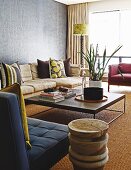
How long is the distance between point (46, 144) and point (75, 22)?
556 centimetres

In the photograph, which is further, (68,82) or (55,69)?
(55,69)

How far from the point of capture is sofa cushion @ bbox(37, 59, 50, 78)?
16.1 ft

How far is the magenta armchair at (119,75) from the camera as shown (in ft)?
16.5

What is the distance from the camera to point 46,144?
150 centimetres

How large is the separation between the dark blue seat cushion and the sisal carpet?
0.36 m

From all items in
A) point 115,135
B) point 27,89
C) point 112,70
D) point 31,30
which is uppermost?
point 31,30

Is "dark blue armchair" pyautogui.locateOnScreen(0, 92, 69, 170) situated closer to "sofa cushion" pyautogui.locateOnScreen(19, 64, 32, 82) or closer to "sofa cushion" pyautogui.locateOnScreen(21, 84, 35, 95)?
"sofa cushion" pyautogui.locateOnScreen(21, 84, 35, 95)

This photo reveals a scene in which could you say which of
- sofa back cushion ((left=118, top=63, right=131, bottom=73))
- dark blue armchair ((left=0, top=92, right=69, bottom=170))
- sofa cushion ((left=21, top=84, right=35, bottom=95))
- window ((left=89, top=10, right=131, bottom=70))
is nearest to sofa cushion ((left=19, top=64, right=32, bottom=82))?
sofa cushion ((left=21, top=84, right=35, bottom=95))

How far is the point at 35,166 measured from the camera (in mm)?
1366

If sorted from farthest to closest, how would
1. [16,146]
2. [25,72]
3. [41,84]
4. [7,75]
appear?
[25,72] → [41,84] → [7,75] → [16,146]

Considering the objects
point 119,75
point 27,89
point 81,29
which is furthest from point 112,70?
point 27,89

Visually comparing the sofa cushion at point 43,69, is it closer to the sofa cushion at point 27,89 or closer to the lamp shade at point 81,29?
the sofa cushion at point 27,89

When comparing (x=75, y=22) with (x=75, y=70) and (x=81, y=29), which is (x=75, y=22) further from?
(x=75, y=70)

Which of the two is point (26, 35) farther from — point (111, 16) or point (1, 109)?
point (1, 109)
